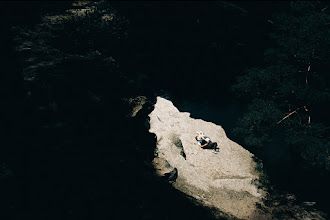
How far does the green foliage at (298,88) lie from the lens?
11.5 m

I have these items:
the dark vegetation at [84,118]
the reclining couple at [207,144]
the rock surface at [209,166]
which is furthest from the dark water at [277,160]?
the dark vegetation at [84,118]

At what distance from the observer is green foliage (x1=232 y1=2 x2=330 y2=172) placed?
11539mm

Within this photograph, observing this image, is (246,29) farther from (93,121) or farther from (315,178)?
(93,121)

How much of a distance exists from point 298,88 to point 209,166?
806cm

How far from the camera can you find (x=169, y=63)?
111ft

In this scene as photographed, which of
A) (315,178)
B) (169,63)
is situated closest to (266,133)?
(315,178)

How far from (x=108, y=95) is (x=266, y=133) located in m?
10.6

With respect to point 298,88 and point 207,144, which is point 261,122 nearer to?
point 298,88

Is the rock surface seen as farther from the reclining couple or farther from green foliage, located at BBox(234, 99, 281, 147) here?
green foliage, located at BBox(234, 99, 281, 147)

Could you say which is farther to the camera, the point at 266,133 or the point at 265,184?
the point at 265,184

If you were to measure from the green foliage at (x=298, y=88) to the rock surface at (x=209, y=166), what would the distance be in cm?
353

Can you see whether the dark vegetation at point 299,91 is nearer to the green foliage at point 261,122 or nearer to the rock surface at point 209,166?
the green foliage at point 261,122

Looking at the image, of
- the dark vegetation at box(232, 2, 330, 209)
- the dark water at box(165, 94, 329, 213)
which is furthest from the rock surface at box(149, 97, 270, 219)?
the dark vegetation at box(232, 2, 330, 209)

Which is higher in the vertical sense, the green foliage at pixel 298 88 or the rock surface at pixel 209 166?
the green foliage at pixel 298 88
